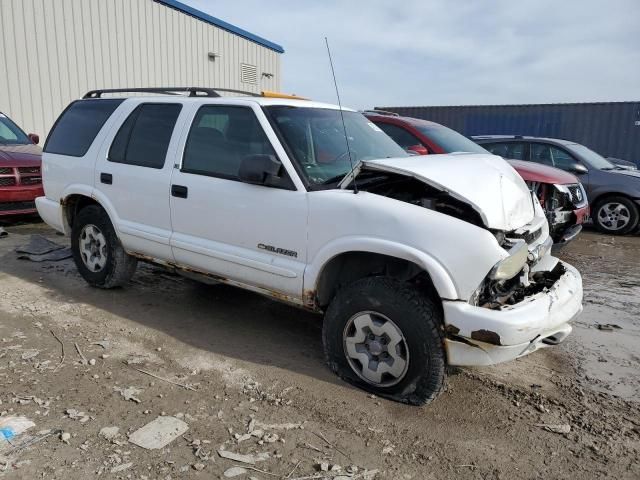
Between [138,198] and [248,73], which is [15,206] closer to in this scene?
[138,198]

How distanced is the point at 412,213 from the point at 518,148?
678 cm

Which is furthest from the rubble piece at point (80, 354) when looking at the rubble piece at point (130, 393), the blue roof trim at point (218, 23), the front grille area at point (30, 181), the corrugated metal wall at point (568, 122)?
the corrugated metal wall at point (568, 122)

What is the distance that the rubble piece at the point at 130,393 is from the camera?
313cm

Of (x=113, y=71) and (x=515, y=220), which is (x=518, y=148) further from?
(x=113, y=71)

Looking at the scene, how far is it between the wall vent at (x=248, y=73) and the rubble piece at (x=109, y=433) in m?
16.7

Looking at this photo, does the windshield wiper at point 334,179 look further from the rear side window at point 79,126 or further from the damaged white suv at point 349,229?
the rear side window at point 79,126

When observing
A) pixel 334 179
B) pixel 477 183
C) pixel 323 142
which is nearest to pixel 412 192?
pixel 477 183

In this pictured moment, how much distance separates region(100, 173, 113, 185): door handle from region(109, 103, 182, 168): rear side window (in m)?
0.14

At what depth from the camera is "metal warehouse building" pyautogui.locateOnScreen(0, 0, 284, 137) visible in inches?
437

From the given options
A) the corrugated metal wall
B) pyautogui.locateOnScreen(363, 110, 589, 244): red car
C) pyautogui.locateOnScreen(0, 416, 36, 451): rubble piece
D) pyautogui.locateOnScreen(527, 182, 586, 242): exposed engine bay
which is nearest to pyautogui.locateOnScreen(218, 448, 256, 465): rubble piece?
pyautogui.locateOnScreen(0, 416, 36, 451): rubble piece

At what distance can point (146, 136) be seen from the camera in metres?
4.47

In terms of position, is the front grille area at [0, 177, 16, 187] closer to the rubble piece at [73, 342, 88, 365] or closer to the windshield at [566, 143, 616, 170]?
the rubble piece at [73, 342, 88, 365]

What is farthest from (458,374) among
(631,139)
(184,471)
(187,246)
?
(631,139)

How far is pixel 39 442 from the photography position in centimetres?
268
